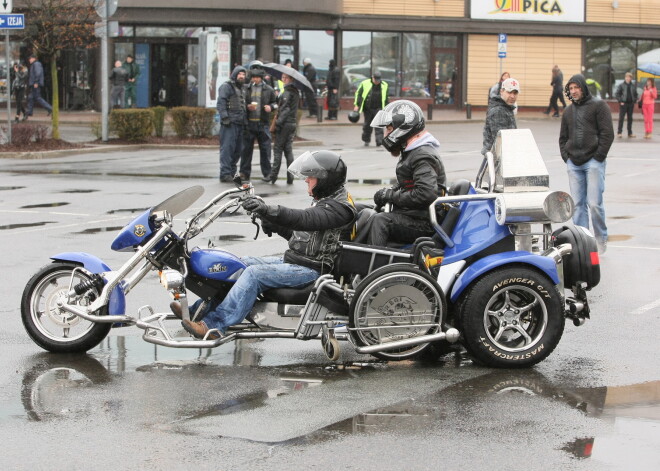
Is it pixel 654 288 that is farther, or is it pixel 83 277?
pixel 654 288

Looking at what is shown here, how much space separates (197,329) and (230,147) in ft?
39.6

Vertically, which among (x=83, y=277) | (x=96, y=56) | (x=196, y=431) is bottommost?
(x=196, y=431)

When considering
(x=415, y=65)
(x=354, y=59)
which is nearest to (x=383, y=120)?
(x=354, y=59)

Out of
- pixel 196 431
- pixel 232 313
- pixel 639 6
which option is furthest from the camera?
pixel 639 6

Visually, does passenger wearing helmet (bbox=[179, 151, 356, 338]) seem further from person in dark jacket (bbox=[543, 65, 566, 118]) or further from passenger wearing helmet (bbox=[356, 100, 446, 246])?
person in dark jacket (bbox=[543, 65, 566, 118])

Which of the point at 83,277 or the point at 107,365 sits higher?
the point at 83,277

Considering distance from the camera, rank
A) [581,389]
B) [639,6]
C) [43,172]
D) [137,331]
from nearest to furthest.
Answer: [581,389]
[137,331]
[43,172]
[639,6]

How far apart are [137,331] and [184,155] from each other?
53.2ft

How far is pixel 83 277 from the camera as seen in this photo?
744 centimetres

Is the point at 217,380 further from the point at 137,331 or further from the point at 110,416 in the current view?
the point at 137,331

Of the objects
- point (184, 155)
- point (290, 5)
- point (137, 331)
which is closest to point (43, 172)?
point (184, 155)

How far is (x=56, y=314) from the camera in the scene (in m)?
7.51

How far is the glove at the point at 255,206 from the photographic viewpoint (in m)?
6.86

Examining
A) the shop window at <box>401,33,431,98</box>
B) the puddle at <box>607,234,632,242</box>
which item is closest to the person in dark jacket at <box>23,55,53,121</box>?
the shop window at <box>401,33,431,98</box>
